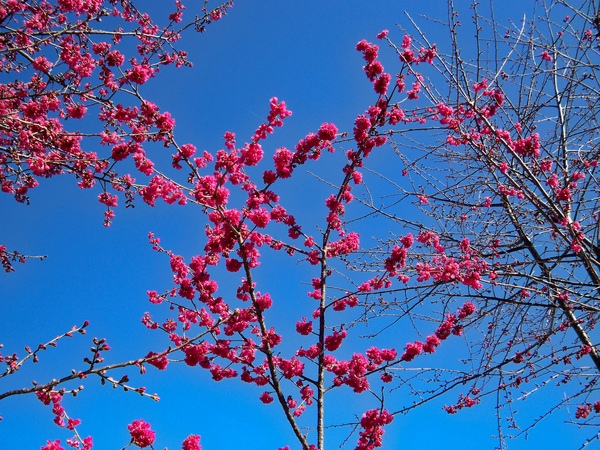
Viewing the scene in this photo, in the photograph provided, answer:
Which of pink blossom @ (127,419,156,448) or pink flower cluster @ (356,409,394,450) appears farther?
pink flower cluster @ (356,409,394,450)

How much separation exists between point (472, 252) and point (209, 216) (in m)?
3.05

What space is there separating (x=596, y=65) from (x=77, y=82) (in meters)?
5.52

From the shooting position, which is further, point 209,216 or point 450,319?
point 450,319

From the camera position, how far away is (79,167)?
4.25 metres

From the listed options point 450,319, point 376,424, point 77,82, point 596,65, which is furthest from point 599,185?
point 77,82

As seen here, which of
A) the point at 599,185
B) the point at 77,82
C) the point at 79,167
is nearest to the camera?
the point at 79,167

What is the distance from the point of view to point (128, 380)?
2.60 m

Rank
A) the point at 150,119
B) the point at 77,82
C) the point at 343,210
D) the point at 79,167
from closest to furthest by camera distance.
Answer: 1. the point at 79,167
2. the point at 150,119
3. the point at 77,82
4. the point at 343,210

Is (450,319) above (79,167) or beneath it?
beneath

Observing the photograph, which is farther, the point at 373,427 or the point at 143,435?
the point at 373,427

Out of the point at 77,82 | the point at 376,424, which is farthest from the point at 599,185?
the point at 77,82

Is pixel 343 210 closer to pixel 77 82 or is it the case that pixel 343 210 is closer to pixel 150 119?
pixel 150 119

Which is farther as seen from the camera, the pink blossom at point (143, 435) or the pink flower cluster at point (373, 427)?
the pink flower cluster at point (373, 427)

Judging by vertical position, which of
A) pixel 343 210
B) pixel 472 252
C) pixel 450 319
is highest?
pixel 343 210
